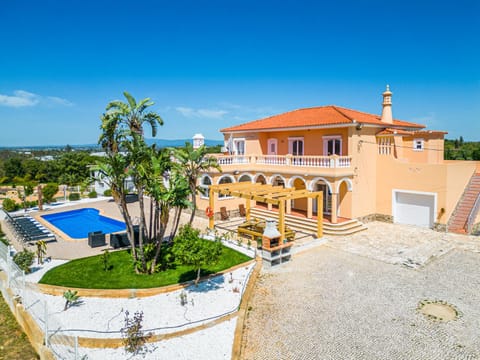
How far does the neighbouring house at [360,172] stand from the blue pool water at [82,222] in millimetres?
7532

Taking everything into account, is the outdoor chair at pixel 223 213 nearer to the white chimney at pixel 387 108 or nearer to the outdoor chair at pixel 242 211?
the outdoor chair at pixel 242 211

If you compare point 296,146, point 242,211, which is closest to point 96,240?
point 242,211

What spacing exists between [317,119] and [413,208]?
9740mm

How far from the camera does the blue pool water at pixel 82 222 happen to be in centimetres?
2535

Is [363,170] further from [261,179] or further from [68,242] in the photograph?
[68,242]

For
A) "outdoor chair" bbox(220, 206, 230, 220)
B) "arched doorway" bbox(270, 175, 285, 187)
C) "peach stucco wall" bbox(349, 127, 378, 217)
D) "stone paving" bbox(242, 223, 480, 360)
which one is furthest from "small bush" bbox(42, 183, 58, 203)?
"peach stucco wall" bbox(349, 127, 378, 217)

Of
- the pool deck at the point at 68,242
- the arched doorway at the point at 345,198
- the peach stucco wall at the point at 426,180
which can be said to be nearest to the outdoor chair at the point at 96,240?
the pool deck at the point at 68,242

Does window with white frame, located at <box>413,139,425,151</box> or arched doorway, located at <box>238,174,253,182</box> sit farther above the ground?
window with white frame, located at <box>413,139,425,151</box>

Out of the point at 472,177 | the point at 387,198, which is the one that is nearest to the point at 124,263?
the point at 387,198

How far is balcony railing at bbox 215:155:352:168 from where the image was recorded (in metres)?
22.7

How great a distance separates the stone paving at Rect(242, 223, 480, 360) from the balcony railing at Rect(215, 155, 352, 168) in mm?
5906

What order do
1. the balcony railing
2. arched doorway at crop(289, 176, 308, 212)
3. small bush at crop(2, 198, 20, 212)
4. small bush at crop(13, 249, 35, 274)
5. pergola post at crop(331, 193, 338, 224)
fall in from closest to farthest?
small bush at crop(13, 249, 35, 274)
pergola post at crop(331, 193, 338, 224)
the balcony railing
arched doorway at crop(289, 176, 308, 212)
small bush at crop(2, 198, 20, 212)

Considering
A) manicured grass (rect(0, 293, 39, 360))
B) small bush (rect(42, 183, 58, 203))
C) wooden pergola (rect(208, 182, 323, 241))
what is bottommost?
manicured grass (rect(0, 293, 39, 360))

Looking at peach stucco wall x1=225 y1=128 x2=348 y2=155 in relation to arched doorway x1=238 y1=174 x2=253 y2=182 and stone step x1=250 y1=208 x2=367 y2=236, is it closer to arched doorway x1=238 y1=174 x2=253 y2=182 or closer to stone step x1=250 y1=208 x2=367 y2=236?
arched doorway x1=238 y1=174 x2=253 y2=182
